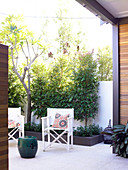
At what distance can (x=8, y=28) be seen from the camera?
7.12 metres

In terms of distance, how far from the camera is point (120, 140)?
4.45m

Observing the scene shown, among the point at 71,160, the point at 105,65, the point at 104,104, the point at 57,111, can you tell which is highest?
the point at 105,65

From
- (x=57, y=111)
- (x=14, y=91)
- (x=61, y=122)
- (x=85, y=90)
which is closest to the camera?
(x=61, y=122)

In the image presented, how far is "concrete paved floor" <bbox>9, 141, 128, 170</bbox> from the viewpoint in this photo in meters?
3.83

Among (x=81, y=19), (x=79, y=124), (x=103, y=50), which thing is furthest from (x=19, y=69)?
(x=81, y=19)

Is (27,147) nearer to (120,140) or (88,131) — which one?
(120,140)

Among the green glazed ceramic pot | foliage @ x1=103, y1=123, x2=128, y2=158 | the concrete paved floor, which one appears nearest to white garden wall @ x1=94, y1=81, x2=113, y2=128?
the concrete paved floor

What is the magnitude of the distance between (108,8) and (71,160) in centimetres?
261

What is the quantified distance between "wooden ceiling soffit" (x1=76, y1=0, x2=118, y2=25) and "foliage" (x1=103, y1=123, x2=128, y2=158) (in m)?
1.94

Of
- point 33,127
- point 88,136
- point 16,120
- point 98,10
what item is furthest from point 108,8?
point 33,127

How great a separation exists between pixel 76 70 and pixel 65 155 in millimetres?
2549

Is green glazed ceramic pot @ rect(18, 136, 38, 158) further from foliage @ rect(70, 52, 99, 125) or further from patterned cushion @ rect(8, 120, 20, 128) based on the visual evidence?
foliage @ rect(70, 52, 99, 125)

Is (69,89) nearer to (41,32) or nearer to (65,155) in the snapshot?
(65,155)

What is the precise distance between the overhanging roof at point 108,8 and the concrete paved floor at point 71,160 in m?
2.39
